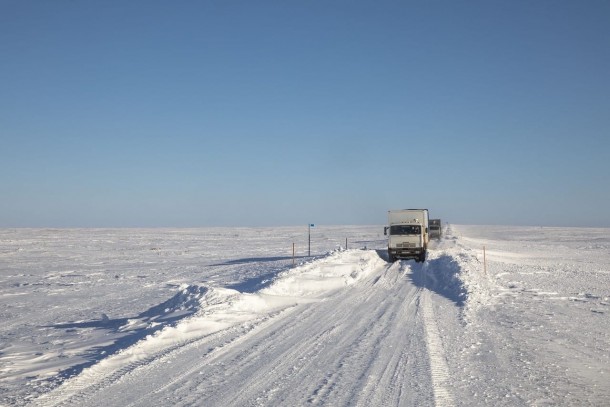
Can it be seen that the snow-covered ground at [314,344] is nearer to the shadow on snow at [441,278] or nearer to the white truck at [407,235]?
the shadow on snow at [441,278]

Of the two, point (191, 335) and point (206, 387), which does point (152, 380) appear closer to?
point (206, 387)

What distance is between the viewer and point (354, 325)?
11.3 metres

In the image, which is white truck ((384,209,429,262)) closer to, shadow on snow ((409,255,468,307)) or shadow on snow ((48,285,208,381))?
shadow on snow ((409,255,468,307))

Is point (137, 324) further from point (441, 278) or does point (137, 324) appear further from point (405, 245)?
point (405, 245)

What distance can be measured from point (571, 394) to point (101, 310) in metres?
12.4

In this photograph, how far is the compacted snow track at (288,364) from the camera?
6.56 metres

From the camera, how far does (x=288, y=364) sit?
26.5 ft

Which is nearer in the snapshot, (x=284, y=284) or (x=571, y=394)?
(x=571, y=394)

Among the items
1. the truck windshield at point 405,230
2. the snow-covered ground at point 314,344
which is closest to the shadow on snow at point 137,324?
the snow-covered ground at point 314,344

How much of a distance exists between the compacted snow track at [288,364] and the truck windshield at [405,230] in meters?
15.5

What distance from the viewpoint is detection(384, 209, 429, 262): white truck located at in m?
28.7

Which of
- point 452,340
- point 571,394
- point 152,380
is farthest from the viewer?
point 452,340

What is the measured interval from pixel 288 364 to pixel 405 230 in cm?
2255

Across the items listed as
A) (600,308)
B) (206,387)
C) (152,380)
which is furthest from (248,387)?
(600,308)
